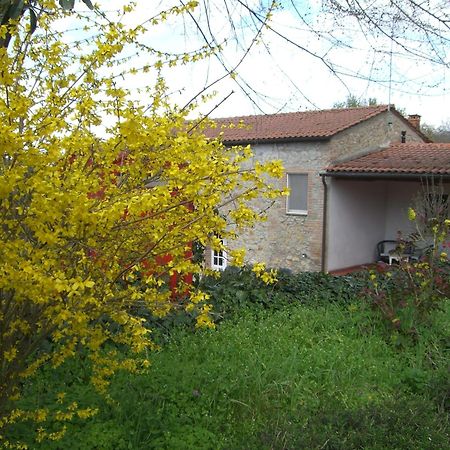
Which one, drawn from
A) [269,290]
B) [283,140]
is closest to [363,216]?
[283,140]

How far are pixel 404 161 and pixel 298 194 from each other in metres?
3.05

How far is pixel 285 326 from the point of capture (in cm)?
559

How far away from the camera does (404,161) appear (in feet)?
50.1

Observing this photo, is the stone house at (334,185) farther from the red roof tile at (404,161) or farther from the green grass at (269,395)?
the green grass at (269,395)

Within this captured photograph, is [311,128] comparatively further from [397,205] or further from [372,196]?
[397,205]

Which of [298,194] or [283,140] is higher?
[283,140]

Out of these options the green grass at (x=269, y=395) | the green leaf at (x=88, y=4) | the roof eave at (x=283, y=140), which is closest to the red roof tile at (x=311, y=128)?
the roof eave at (x=283, y=140)

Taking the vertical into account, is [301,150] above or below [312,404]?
above

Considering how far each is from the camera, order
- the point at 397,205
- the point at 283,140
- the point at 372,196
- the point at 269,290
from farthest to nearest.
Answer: the point at 397,205
the point at 372,196
the point at 283,140
the point at 269,290

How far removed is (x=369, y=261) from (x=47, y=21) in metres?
15.3

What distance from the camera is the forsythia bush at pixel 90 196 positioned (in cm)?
231

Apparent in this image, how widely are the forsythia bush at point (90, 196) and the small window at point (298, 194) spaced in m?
13.1

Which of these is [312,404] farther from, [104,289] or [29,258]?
[29,258]

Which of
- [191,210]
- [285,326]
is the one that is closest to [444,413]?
[285,326]
